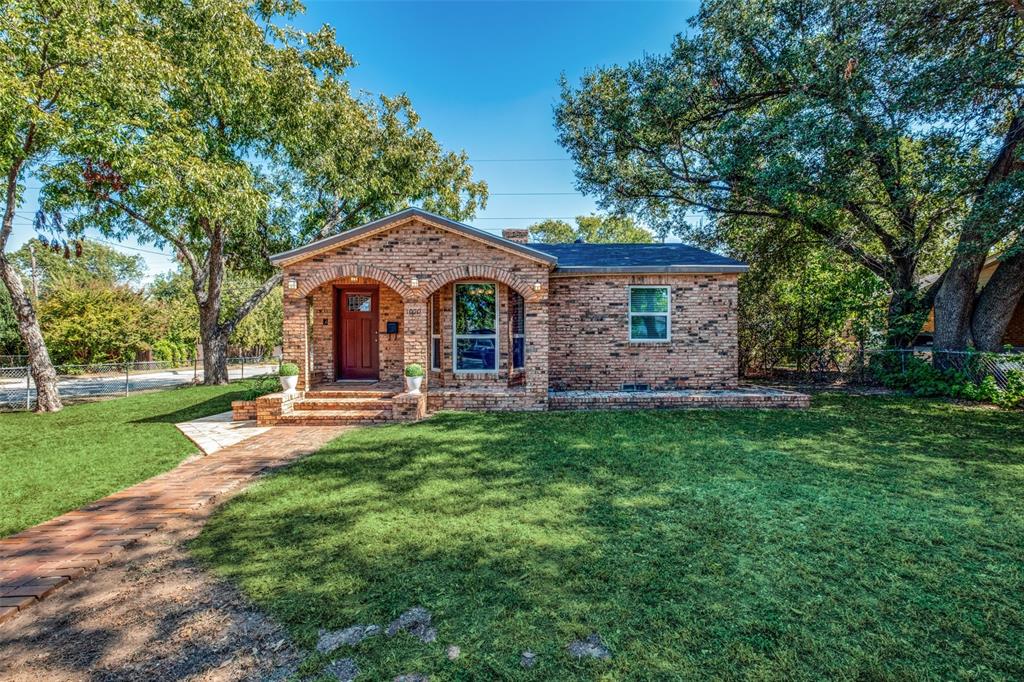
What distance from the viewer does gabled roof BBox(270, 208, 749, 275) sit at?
30.5ft

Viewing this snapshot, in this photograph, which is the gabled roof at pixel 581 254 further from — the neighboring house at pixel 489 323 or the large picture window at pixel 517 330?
the large picture window at pixel 517 330

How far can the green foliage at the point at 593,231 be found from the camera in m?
38.4

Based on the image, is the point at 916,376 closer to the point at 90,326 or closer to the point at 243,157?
the point at 243,157

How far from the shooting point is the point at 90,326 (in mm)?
19453

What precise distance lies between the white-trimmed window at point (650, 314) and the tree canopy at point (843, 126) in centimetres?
381

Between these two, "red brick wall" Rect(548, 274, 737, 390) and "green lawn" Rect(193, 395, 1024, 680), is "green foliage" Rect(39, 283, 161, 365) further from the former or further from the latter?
"red brick wall" Rect(548, 274, 737, 390)

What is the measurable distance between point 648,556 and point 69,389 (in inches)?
739

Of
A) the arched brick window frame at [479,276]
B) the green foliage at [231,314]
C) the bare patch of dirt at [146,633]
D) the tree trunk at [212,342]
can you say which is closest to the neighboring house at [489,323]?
the arched brick window frame at [479,276]

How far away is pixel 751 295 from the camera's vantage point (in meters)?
14.3

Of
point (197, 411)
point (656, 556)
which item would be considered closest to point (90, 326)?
point (197, 411)

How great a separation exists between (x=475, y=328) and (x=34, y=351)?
11.0 m

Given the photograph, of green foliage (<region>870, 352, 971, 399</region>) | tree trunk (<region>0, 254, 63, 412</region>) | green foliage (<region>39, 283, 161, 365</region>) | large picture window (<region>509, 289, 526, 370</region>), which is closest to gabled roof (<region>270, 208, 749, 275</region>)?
large picture window (<region>509, 289, 526, 370</region>)

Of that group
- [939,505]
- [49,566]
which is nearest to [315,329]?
[49,566]

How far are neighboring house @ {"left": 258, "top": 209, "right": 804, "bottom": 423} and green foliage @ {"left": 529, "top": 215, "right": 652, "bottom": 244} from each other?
26.1 m
